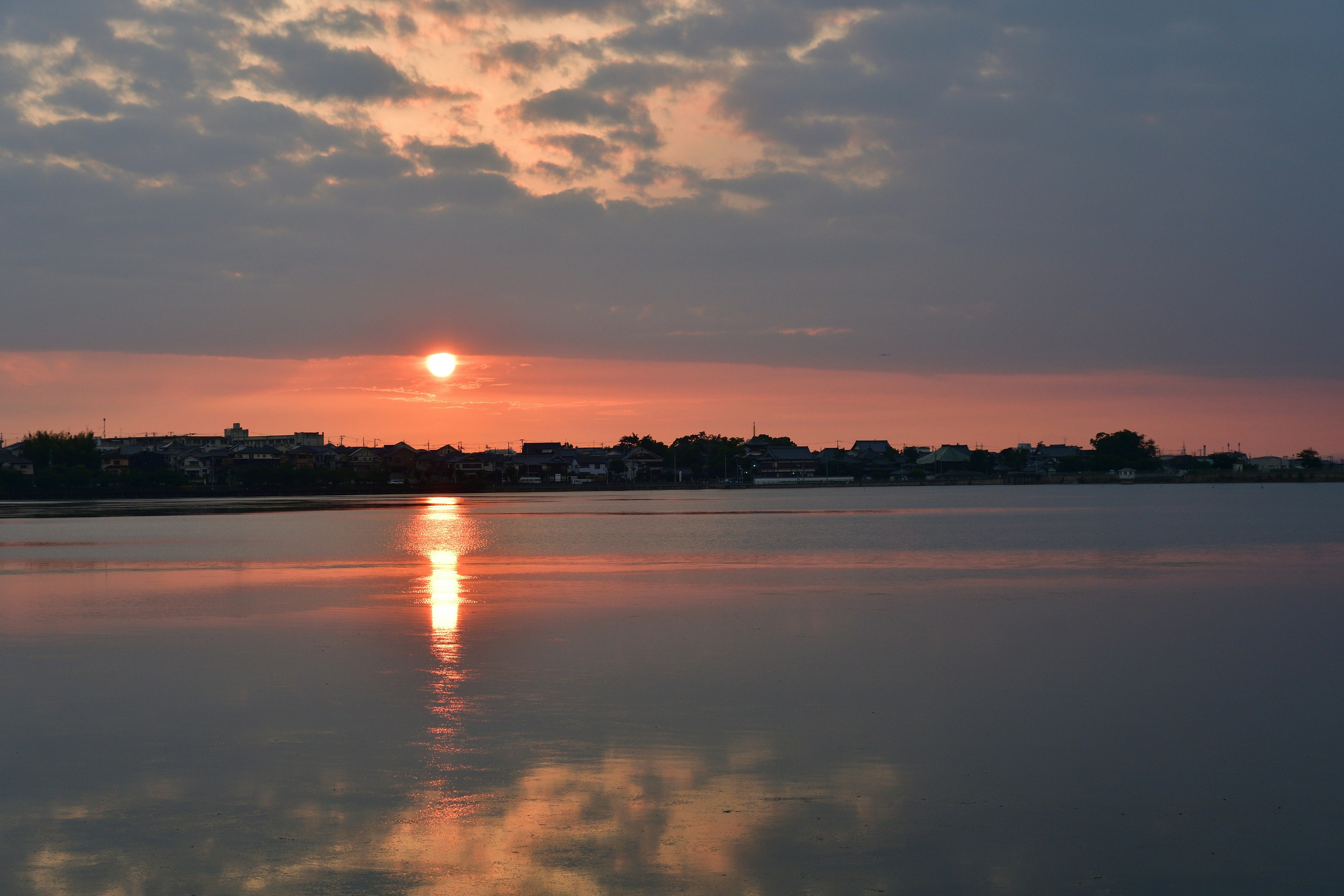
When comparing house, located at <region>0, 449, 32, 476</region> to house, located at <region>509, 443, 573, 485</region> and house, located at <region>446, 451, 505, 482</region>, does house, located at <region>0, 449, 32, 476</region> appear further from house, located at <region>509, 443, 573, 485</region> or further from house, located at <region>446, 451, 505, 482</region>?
house, located at <region>509, 443, 573, 485</region>

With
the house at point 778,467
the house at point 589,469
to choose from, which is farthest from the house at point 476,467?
the house at point 778,467

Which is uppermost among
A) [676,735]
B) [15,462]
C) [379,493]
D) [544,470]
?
[15,462]

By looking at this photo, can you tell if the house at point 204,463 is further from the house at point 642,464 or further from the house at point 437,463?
the house at point 642,464

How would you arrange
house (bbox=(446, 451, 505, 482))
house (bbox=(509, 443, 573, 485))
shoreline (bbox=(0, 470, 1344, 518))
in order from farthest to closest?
house (bbox=(509, 443, 573, 485)) < house (bbox=(446, 451, 505, 482)) < shoreline (bbox=(0, 470, 1344, 518))

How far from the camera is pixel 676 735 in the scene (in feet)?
37.2

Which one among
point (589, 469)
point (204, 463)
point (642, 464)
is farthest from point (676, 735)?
point (642, 464)

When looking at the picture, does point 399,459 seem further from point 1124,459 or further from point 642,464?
point 1124,459

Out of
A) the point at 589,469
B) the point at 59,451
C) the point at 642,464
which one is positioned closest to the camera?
the point at 59,451

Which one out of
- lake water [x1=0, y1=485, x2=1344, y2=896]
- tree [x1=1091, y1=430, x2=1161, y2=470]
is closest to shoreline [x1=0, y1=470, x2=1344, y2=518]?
tree [x1=1091, y1=430, x2=1161, y2=470]

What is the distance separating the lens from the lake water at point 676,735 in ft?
25.4

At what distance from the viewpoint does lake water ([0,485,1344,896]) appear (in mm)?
7754

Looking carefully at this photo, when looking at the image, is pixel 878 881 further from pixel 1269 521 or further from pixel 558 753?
pixel 1269 521

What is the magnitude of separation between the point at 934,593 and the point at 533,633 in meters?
10.1

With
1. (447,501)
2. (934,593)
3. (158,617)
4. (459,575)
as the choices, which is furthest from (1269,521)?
(447,501)
